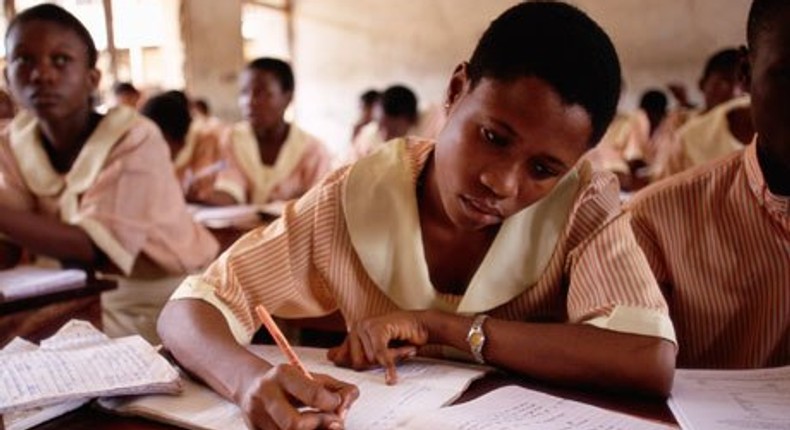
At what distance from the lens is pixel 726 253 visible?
4.30 feet

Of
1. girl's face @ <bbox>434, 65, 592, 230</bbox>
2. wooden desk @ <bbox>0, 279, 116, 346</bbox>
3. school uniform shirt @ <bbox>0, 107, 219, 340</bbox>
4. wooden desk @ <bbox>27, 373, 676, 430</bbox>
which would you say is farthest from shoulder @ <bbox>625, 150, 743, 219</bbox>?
school uniform shirt @ <bbox>0, 107, 219, 340</bbox>

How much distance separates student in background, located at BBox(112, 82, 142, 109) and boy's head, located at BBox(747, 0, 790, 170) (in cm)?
475

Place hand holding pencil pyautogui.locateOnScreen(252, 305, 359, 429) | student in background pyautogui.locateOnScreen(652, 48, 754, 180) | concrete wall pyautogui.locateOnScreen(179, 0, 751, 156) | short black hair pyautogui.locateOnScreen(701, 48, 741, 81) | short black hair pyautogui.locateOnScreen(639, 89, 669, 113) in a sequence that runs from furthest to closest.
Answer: short black hair pyautogui.locateOnScreen(639, 89, 669, 113), concrete wall pyautogui.locateOnScreen(179, 0, 751, 156), short black hair pyautogui.locateOnScreen(701, 48, 741, 81), student in background pyautogui.locateOnScreen(652, 48, 754, 180), hand holding pencil pyautogui.locateOnScreen(252, 305, 359, 429)

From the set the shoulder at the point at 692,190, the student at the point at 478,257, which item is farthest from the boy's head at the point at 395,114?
the student at the point at 478,257

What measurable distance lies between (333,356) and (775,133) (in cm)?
72

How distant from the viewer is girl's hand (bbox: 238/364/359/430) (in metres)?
0.75

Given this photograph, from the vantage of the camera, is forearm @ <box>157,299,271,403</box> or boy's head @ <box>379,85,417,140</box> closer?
forearm @ <box>157,299,271,403</box>

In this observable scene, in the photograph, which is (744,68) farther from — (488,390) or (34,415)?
(34,415)

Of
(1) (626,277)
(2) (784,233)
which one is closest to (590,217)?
(1) (626,277)

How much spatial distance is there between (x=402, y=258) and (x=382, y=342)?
20 cm

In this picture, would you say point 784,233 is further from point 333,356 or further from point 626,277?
point 333,356

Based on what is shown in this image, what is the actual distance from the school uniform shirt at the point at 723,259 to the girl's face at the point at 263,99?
8.50 feet

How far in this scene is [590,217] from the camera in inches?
44.0

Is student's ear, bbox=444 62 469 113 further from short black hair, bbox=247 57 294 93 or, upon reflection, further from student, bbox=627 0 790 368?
short black hair, bbox=247 57 294 93
